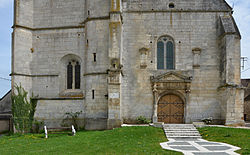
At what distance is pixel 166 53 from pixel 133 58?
249 centimetres

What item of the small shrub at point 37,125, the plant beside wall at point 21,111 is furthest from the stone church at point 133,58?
the plant beside wall at point 21,111

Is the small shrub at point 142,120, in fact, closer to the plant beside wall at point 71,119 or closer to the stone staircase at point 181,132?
the stone staircase at point 181,132

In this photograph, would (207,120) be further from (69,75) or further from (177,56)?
(69,75)

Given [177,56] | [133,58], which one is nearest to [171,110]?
Answer: [177,56]

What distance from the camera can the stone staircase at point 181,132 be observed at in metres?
13.3

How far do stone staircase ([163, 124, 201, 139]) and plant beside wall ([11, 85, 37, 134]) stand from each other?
31.4ft

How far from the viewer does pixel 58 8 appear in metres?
18.4

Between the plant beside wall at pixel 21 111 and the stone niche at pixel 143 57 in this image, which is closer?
the plant beside wall at pixel 21 111

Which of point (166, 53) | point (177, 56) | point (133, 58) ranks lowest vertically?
point (133, 58)

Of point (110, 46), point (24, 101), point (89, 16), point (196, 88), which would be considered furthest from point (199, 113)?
point (24, 101)

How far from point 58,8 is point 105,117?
357 inches

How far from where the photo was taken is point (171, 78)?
17.1m

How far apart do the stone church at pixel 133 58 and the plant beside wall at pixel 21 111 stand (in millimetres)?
526

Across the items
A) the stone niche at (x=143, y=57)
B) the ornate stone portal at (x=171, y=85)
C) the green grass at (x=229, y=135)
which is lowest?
the green grass at (x=229, y=135)
